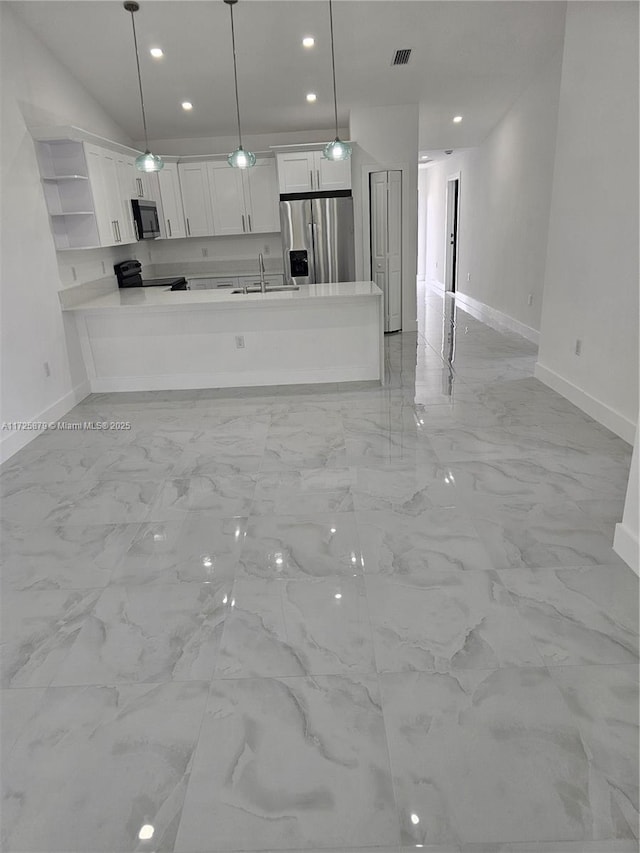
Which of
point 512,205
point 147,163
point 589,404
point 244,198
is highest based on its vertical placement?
point 147,163

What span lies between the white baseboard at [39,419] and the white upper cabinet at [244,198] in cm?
320

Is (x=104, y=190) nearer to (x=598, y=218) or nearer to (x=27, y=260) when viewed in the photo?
(x=27, y=260)

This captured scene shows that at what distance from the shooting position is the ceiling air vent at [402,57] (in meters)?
5.12

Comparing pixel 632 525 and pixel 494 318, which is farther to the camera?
pixel 494 318

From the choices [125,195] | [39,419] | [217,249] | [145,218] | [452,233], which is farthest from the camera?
[452,233]

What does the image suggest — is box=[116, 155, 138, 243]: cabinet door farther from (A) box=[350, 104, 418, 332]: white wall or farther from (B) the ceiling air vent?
(B) the ceiling air vent

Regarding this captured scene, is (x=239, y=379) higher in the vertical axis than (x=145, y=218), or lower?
lower

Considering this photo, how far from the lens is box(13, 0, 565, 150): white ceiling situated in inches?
175

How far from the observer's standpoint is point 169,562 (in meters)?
2.50

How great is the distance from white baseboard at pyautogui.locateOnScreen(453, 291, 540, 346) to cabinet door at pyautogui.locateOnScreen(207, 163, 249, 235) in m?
3.59

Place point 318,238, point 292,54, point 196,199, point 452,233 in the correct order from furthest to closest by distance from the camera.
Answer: point 452,233 < point 196,199 < point 318,238 < point 292,54

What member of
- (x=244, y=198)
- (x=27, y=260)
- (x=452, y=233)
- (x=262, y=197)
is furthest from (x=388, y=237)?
(x=27, y=260)

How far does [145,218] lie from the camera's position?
6.11 metres

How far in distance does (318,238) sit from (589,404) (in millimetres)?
4006
